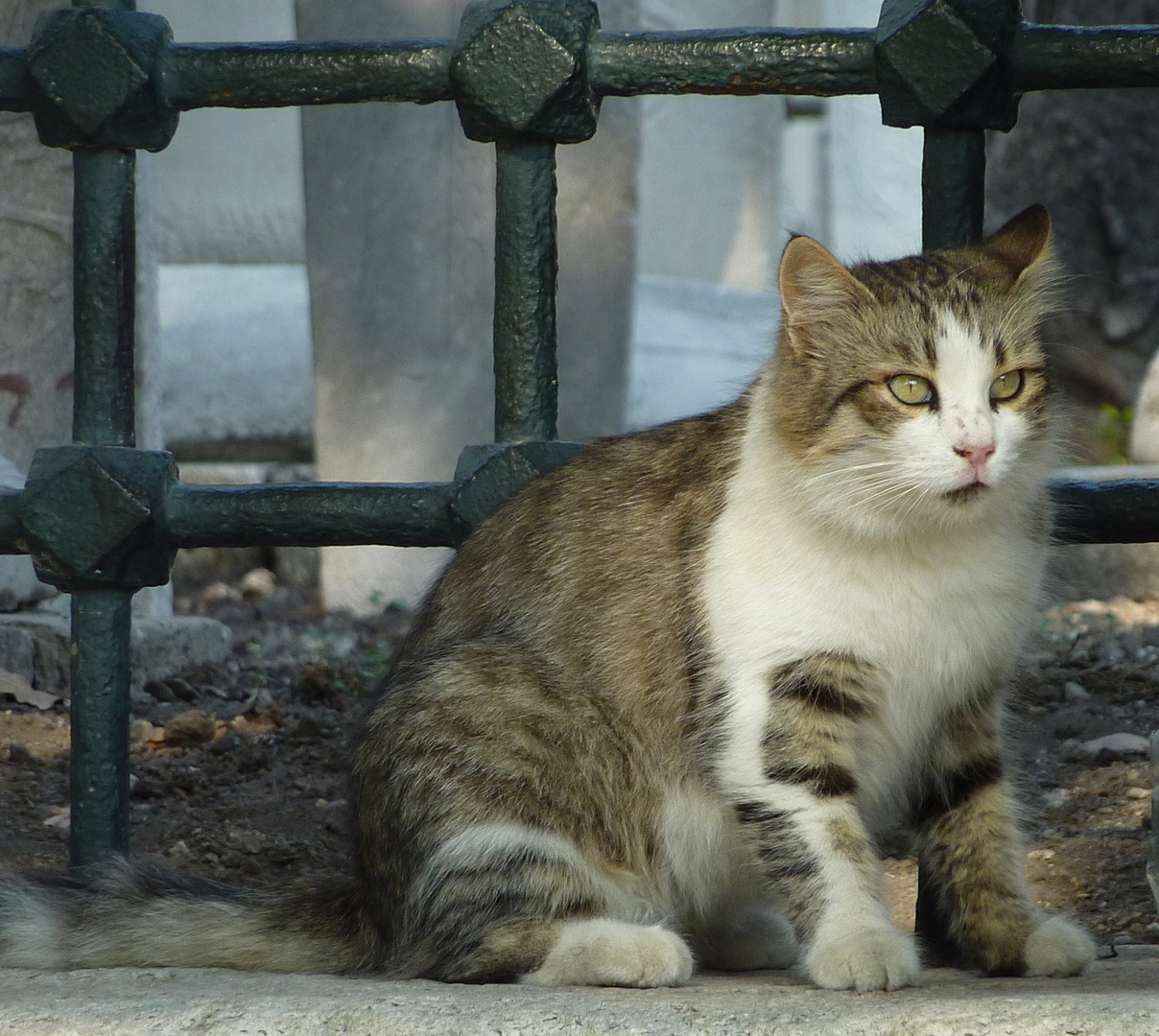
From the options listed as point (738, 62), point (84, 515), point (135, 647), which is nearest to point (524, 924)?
point (84, 515)

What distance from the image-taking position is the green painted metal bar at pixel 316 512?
269 cm

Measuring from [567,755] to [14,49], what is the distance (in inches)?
64.2

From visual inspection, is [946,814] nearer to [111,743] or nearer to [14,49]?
[111,743]

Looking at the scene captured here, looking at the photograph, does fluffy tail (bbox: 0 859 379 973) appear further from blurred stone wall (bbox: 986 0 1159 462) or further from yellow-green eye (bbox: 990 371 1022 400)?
blurred stone wall (bbox: 986 0 1159 462)

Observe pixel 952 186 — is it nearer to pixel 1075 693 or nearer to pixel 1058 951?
pixel 1058 951

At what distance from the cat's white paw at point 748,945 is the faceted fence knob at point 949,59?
55.1 inches

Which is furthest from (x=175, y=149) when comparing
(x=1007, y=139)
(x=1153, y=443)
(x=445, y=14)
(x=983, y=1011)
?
(x=983, y=1011)

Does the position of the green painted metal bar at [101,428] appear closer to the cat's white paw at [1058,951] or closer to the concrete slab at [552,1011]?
the concrete slab at [552,1011]

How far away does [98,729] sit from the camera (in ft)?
8.73

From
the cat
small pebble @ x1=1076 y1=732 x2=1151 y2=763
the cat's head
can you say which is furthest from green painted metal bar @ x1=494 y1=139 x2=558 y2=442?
small pebble @ x1=1076 y1=732 x2=1151 y2=763

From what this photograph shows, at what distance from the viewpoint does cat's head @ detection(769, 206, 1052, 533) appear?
2240mm

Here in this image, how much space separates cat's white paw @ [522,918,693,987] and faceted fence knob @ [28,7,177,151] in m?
1.62

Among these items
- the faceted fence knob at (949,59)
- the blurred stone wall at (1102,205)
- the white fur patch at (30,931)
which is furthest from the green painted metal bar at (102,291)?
the blurred stone wall at (1102,205)

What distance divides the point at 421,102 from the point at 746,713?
1.27 meters
